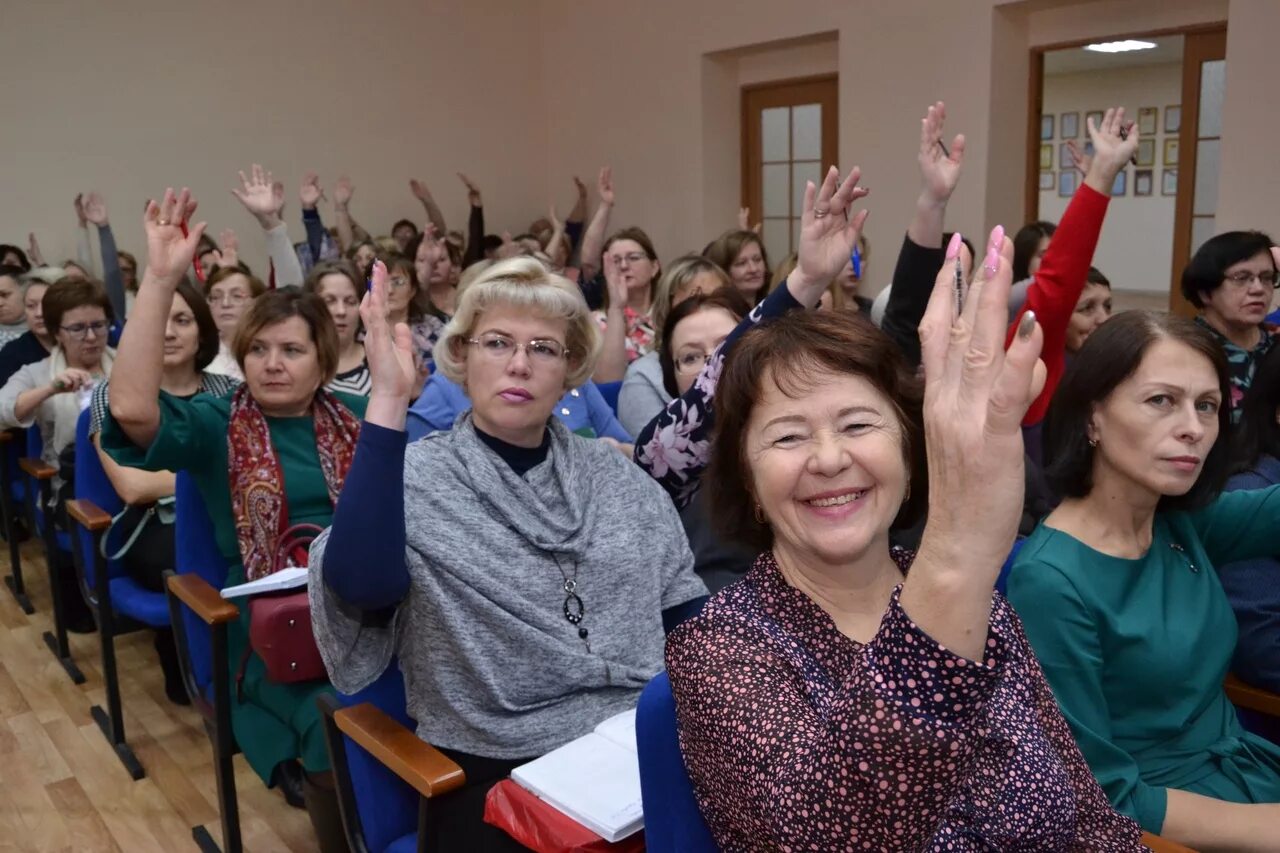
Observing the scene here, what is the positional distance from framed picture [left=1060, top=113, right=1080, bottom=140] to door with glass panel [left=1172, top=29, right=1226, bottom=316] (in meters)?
7.59

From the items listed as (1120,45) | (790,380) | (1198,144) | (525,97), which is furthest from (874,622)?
(525,97)

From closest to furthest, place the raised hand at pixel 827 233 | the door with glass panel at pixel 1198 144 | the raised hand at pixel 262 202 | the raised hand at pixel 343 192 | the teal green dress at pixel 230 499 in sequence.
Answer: the raised hand at pixel 827 233, the teal green dress at pixel 230 499, the raised hand at pixel 262 202, the door with glass panel at pixel 1198 144, the raised hand at pixel 343 192

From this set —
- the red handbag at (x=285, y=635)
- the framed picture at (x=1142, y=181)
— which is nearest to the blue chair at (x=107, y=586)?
the red handbag at (x=285, y=635)

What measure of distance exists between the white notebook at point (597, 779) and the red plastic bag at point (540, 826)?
12 mm

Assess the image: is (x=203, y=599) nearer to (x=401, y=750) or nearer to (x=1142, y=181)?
(x=401, y=750)

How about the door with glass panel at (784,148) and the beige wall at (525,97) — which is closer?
the beige wall at (525,97)

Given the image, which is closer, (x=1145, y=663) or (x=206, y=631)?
(x=1145, y=663)

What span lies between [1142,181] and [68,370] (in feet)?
39.2

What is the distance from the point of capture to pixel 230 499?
8.49 feet

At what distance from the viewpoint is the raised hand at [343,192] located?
25.7 feet

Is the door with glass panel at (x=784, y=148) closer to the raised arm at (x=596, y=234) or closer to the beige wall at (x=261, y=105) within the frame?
the raised arm at (x=596, y=234)

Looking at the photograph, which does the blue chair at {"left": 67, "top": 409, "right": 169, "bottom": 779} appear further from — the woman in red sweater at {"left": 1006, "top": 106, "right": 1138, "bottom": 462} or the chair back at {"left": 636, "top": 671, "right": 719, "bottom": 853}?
the woman in red sweater at {"left": 1006, "top": 106, "right": 1138, "bottom": 462}

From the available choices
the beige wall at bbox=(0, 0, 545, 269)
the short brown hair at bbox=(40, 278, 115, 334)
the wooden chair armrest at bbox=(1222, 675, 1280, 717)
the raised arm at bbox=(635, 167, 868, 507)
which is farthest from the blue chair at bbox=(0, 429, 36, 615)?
the wooden chair armrest at bbox=(1222, 675, 1280, 717)

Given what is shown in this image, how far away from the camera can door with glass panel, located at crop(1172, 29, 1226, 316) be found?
543 centimetres
